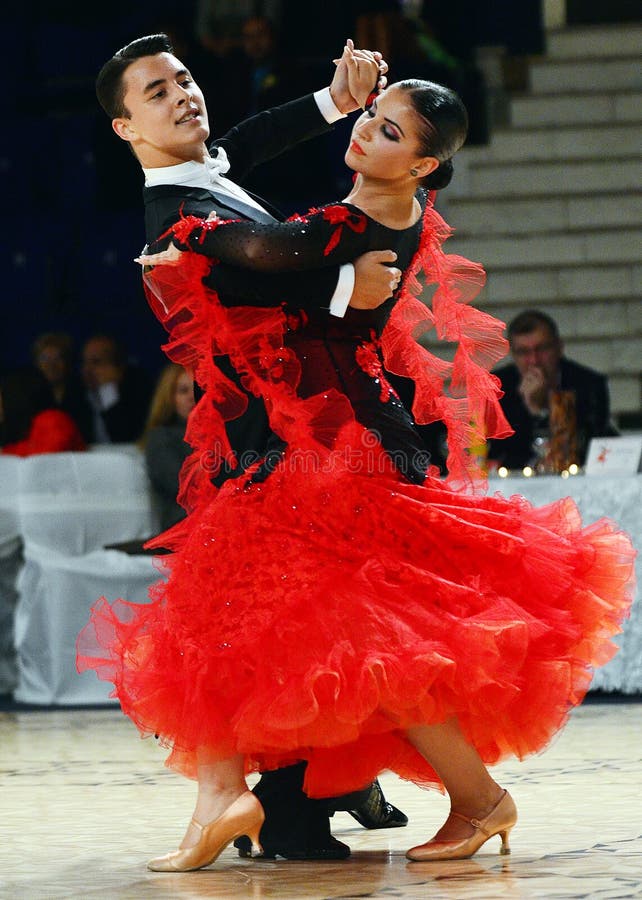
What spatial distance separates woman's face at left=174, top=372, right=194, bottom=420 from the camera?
605cm

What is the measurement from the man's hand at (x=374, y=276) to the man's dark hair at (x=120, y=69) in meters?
0.59

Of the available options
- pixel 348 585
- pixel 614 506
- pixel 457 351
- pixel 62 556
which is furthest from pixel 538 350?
pixel 348 585

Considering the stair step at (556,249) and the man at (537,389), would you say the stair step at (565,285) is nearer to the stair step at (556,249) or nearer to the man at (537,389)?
the stair step at (556,249)

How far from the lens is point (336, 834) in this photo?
316 cm

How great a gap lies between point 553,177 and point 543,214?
22 centimetres

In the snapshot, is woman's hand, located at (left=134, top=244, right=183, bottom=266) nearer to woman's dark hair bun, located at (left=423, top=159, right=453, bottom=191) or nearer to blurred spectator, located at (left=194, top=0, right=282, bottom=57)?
woman's dark hair bun, located at (left=423, top=159, right=453, bottom=191)

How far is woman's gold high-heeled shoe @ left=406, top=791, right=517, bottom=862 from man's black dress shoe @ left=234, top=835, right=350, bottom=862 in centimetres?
15

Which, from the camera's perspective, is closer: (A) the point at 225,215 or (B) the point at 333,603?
(B) the point at 333,603

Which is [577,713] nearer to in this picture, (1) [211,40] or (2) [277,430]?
(2) [277,430]

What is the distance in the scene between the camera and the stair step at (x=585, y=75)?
28.5 ft

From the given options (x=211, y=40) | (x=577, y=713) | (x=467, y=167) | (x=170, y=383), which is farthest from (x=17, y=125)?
(x=577, y=713)

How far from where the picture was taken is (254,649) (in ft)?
8.71

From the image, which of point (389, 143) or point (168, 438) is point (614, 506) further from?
point (389, 143)

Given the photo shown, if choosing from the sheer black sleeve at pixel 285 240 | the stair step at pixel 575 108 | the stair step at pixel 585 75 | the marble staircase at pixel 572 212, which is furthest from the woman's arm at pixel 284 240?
the stair step at pixel 585 75
